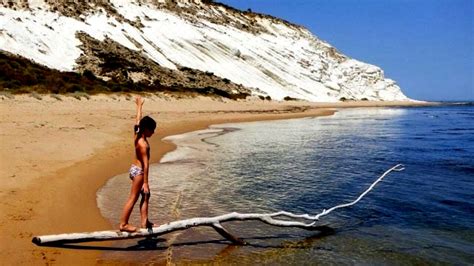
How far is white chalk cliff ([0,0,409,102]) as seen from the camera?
4541 cm

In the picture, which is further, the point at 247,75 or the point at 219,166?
the point at 247,75

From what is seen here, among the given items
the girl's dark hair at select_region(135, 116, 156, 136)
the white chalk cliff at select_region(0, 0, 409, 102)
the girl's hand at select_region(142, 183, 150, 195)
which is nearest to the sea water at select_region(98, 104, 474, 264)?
the girl's hand at select_region(142, 183, 150, 195)

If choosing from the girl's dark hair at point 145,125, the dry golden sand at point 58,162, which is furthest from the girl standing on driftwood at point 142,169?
the dry golden sand at point 58,162

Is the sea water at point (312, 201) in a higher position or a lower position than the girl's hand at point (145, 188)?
lower

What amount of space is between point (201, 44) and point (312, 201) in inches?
2116

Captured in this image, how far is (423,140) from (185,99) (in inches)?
805

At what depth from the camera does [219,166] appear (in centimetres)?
1362

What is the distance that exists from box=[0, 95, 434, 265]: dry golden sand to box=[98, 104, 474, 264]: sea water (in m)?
0.52

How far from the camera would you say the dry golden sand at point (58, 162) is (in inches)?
252

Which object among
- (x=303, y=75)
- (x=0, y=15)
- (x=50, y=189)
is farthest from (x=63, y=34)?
(x=50, y=189)

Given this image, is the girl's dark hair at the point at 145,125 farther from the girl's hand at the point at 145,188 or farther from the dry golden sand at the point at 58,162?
the dry golden sand at the point at 58,162

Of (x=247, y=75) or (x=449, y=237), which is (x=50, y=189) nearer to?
(x=449, y=237)

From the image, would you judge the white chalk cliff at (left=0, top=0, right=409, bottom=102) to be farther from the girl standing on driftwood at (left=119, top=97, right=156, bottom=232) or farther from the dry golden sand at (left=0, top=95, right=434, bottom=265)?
the girl standing on driftwood at (left=119, top=97, right=156, bottom=232)

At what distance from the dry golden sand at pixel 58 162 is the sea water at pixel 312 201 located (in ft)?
1.72
